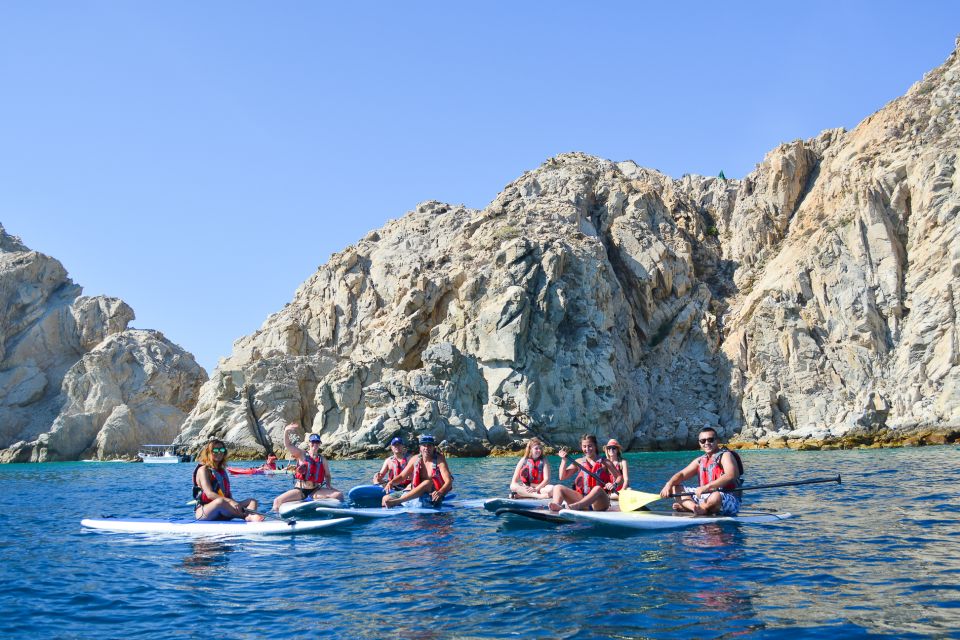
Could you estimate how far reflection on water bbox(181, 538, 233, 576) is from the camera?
1130 centimetres

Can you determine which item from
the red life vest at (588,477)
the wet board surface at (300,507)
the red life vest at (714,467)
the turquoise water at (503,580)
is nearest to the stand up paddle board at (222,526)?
the turquoise water at (503,580)

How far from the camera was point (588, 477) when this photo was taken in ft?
54.0

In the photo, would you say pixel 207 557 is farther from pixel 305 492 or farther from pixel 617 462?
pixel 617 462

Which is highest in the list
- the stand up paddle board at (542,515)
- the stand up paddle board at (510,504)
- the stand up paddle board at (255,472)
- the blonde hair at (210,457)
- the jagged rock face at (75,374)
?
the jagged rock face at (75,374)

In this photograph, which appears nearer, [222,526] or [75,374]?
[222,526]

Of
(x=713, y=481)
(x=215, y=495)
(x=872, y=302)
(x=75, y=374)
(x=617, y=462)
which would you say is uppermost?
(x=872, y=302)

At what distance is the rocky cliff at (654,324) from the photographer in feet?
186

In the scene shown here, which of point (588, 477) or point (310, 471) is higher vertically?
point (310, 471)

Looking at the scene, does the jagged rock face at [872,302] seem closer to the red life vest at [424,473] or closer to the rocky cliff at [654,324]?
the rocky cliff at [654,324]

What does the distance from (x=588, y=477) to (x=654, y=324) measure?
6083 cm

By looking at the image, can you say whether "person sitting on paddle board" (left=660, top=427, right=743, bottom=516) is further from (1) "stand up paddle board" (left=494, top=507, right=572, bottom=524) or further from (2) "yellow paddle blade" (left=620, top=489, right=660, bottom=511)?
(1) "stand up paddle board" (left=494, top=507, right=572, bottom=524)

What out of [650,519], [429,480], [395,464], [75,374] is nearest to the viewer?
[650,519]

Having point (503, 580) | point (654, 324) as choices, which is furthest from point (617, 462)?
point (654, 324)

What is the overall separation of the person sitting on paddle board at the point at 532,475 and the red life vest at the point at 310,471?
16.0 ft
